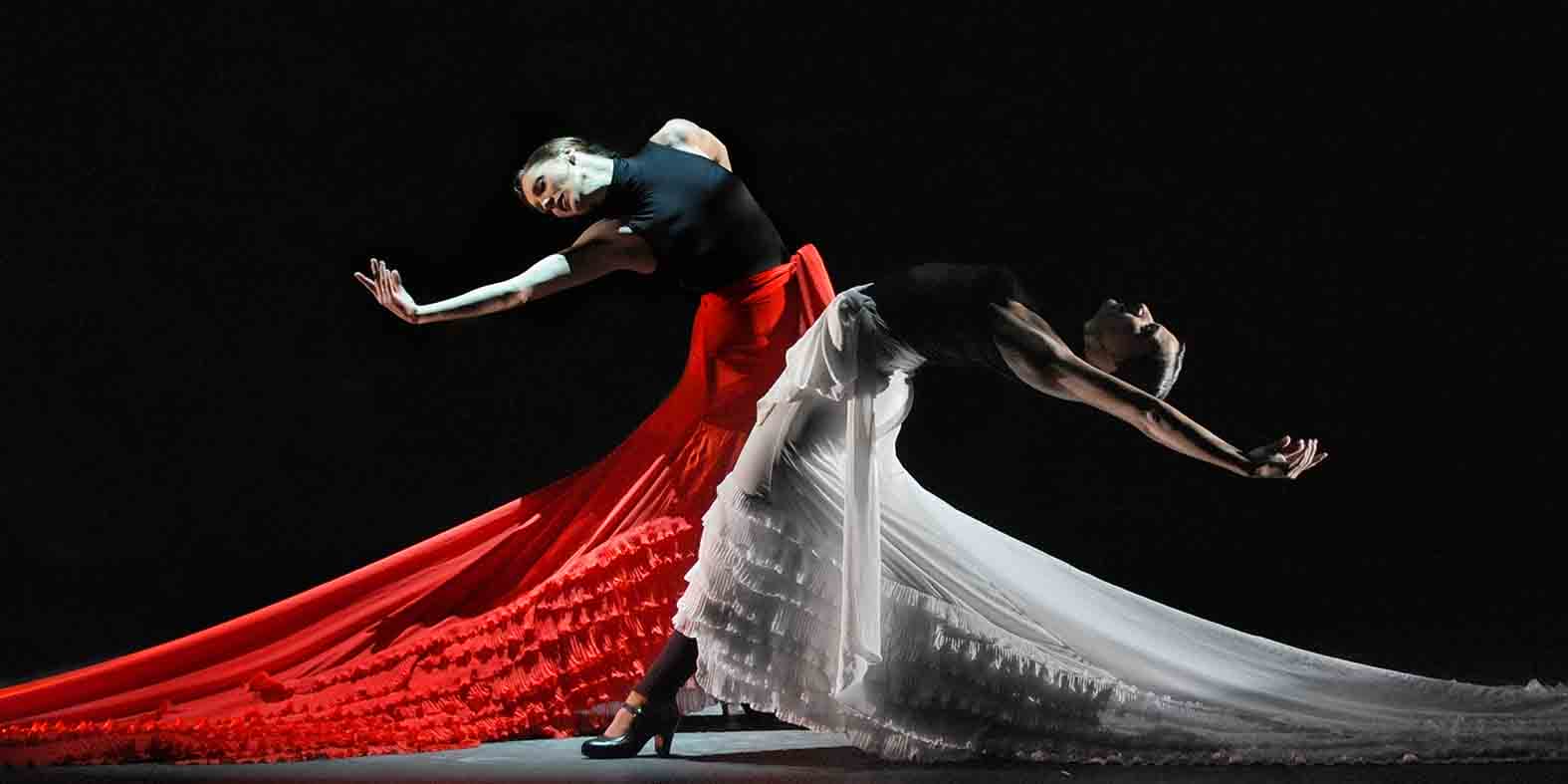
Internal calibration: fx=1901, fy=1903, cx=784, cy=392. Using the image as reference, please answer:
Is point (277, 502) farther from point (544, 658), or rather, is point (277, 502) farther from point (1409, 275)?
point (1409, 275)

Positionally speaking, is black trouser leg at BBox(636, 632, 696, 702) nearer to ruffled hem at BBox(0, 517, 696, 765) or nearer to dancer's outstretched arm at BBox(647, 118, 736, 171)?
ruffled hem at BBox(0, 517, 696, 765)

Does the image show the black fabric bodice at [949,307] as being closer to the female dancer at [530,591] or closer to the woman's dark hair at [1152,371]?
the woman's dark hair at [1152,371]

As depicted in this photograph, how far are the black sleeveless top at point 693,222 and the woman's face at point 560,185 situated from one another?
0.05 meters

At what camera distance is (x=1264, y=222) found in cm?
419

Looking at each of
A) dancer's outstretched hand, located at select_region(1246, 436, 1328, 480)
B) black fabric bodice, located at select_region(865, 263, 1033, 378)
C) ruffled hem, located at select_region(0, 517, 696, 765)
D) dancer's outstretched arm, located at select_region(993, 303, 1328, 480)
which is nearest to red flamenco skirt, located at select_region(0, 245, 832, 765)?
ruffled hem, located at select_region(0, 517, 696, 765)

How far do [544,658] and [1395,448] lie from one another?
7.27ft

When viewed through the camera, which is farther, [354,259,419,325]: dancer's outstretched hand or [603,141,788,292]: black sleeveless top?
[603,141,788,292]: black sleeveless top

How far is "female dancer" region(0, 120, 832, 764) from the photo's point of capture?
288 centimetres

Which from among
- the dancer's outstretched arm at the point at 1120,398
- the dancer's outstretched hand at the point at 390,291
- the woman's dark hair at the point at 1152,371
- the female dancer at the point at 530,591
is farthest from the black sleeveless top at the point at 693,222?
the woman's dark hair at the point at 1152,371

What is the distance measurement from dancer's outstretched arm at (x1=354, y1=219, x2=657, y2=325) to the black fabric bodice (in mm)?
464

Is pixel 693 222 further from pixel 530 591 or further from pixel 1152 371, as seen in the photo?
pixel 1152 371

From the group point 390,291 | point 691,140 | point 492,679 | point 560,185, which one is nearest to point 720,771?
point 492,679

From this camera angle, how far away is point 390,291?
292cm

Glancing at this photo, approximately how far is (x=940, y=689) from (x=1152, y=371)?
55 cm
